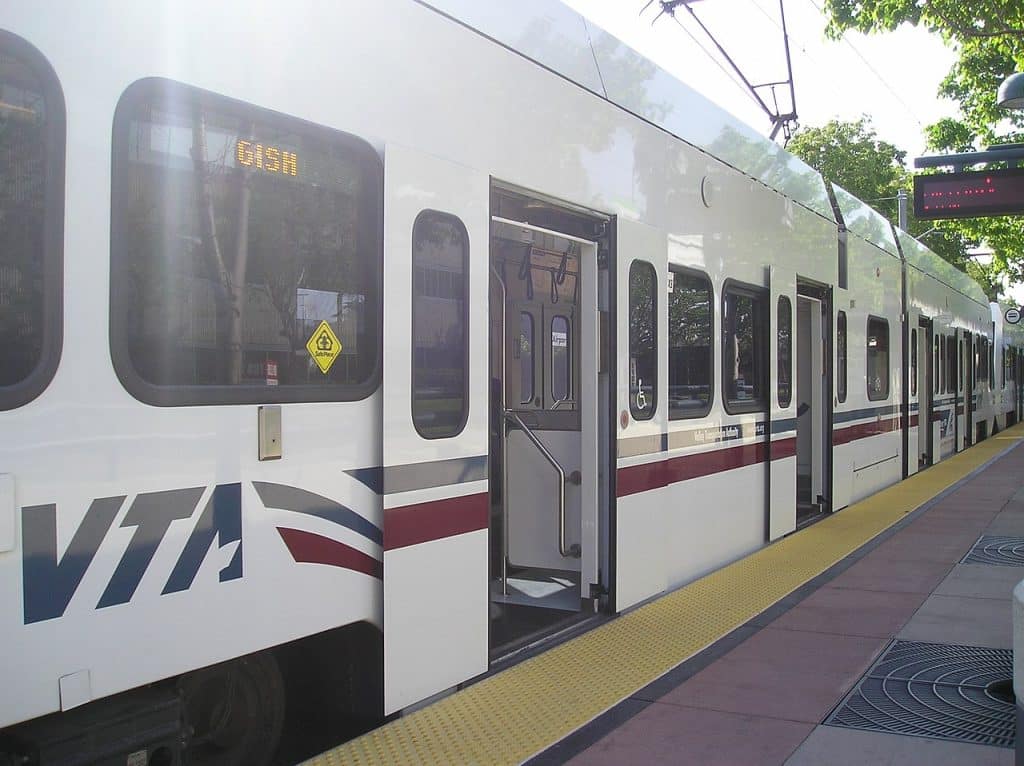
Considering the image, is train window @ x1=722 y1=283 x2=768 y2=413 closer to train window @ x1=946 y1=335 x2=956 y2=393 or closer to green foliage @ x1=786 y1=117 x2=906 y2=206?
train window @ x1=946 y1=335 x2=956 y2=393

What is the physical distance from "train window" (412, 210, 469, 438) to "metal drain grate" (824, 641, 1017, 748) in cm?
200

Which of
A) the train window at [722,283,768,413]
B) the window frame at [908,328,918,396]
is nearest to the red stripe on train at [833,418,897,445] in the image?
the window frame at [908,328,918,396]

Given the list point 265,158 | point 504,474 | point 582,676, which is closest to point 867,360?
point 504,474

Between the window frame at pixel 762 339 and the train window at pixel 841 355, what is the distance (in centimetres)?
212

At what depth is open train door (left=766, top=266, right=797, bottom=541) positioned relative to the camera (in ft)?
24.5

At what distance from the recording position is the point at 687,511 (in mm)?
6102

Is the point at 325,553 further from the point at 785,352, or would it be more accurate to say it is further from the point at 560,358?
the point at 785,352

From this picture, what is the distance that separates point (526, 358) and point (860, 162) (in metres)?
29.5

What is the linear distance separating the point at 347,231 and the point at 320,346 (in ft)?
1.41

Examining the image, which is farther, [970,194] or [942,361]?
[942,361]

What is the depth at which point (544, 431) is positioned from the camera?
5801 mm

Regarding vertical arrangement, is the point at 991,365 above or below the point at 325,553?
above

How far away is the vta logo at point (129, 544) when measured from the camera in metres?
2.37

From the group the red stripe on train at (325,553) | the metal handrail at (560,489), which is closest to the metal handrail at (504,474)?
the metal handrail at (560,489)
